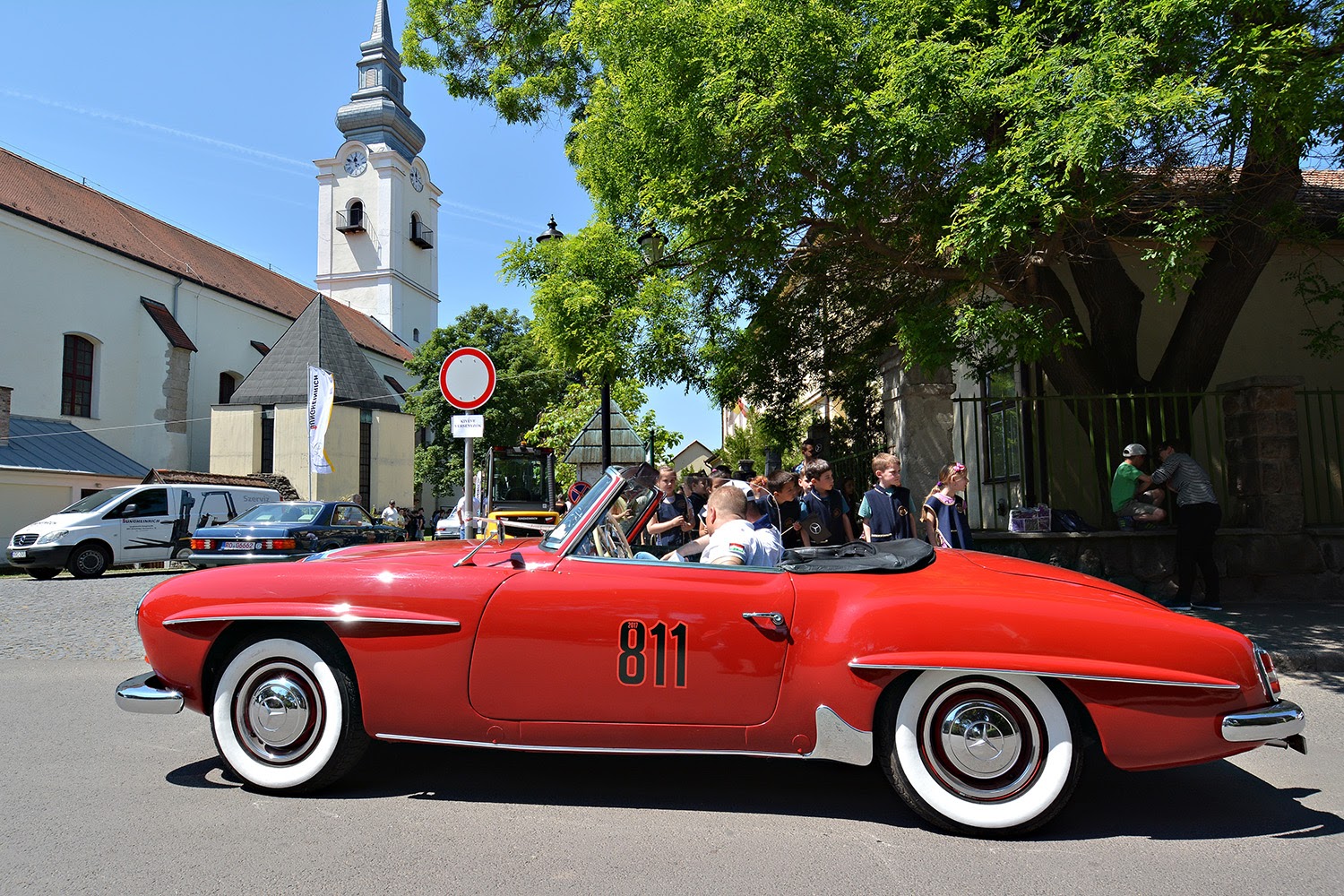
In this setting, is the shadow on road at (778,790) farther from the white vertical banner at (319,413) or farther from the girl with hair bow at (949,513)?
the white vertical banner at (319,413)

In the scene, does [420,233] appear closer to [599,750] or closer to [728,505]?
[728,505]

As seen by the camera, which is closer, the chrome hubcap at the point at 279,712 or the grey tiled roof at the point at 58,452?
the chrome hubcap at the point at 279,712

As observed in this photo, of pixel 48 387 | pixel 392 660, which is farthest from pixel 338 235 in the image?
pixel 392 660

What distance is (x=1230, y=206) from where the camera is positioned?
26.6 ft

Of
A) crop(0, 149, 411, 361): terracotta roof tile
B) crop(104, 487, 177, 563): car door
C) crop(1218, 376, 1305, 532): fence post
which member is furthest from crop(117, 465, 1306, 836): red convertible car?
crop(0, 149, 411, 361): terracotta roof tile

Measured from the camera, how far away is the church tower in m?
53.6

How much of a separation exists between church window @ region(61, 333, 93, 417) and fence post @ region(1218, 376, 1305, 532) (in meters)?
34.8

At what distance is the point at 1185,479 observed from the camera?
8164 mm

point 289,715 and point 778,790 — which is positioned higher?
point 289,715

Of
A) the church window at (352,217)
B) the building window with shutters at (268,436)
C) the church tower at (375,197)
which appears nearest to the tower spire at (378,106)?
the church tower at (375,197)

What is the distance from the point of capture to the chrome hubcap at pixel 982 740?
328 centimetres

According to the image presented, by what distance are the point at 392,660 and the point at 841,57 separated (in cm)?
616

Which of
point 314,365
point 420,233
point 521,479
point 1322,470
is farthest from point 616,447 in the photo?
point 420,233

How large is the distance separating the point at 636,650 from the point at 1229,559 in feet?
26.8
